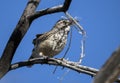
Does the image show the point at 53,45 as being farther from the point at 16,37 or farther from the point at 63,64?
the point at 63,64

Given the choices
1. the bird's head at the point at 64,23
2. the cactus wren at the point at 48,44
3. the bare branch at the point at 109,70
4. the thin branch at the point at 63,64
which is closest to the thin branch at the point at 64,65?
the thin branch at the point at 63,64

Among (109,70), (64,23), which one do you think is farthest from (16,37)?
(109,70)

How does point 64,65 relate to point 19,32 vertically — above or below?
below

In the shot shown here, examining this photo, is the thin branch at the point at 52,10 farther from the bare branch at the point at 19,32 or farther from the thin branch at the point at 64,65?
the thin branch at the point at 64,65

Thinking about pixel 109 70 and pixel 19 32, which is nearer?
pixel 109 70

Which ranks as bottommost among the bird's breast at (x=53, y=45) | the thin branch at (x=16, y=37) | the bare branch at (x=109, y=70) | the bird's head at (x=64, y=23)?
the bird's breast at (x=53, y=45)

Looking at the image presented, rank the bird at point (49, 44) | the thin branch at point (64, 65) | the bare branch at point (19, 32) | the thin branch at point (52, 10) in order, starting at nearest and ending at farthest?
the thin branch at point (64, 65) < the thin branch at point (52, 10) < the bare branch at point (19, 32) < the bird at point (49, 44)

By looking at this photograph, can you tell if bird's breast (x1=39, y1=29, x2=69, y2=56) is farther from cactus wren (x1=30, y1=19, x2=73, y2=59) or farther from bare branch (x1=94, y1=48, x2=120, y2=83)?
bare branch (x1=94, y1=48, x2=120, y2=83)

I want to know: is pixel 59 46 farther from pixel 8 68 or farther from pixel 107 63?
pixel 107 63

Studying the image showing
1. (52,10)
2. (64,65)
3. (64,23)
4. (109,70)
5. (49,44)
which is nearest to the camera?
(109,70)

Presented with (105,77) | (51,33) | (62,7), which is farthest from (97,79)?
(51,33)

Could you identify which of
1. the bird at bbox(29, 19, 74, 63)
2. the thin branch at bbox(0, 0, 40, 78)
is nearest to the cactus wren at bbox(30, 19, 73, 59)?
the bird at bbox(29, 19, 74, 63)

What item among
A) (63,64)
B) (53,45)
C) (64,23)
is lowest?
(53,45)

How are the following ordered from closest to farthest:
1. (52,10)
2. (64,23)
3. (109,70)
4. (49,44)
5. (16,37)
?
(109,70), (52,10), (16,37), (64,23), (49,44)
